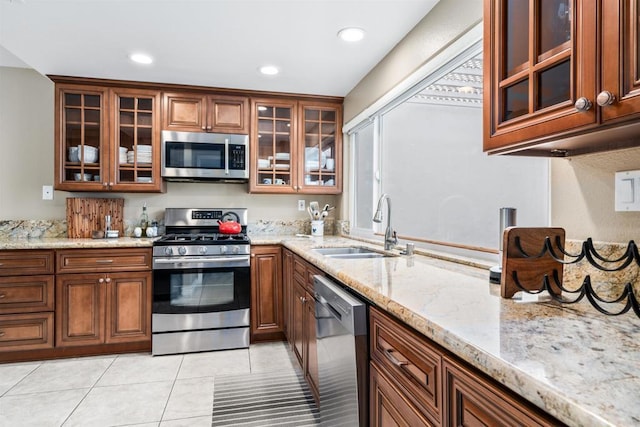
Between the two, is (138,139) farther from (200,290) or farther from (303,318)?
(303,318)

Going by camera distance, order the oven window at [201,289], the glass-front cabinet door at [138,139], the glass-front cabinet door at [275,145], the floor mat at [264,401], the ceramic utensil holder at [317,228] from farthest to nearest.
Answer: the ceramic utensil holder at [317,228] < the glass-front cabinet door at [275,145] < the glass-front cabinet door at [138,139] < the oven window at [201,289] < the floor mat at [264,401]

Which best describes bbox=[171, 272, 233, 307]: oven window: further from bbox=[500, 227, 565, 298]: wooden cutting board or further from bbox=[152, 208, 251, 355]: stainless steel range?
bbox=[500, 227, 565, 298]: wooden cutting board

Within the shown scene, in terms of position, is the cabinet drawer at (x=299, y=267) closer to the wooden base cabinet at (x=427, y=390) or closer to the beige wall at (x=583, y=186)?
the wooden base cabinet at (x=427, y=390)

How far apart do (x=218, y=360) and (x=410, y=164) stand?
81.8 inches

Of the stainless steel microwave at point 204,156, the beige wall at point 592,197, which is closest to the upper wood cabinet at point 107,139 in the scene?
the stainless steel microwave at point 204,156

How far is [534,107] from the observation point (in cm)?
96

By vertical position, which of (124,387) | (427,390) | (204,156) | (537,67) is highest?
(204,156)

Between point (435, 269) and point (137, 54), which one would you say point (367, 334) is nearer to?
point (435, 269)

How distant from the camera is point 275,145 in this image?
3514 mm

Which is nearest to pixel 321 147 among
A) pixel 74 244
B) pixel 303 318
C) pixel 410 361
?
pixel 303 318

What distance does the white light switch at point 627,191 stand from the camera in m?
1.01

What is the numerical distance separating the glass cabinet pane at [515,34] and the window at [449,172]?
49cm

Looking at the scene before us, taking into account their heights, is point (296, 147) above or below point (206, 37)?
below

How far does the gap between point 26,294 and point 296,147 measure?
2.48 meters
